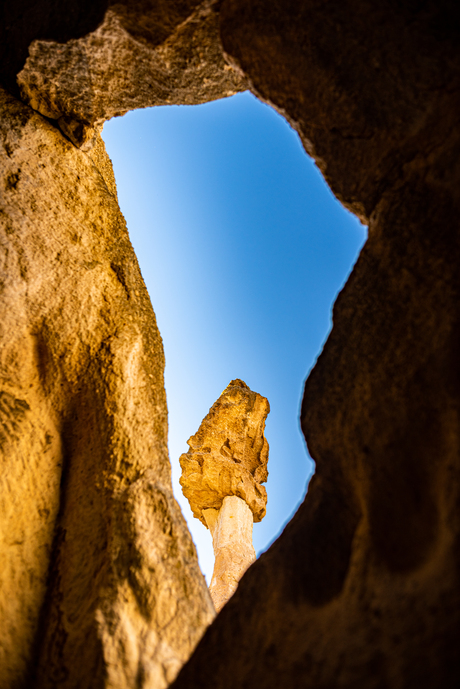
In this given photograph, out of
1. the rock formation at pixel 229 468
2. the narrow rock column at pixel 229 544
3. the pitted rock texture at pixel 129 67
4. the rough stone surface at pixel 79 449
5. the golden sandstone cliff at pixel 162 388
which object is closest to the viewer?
the golden sandstone cliff at pixel 162 388

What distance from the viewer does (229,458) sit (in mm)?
9031

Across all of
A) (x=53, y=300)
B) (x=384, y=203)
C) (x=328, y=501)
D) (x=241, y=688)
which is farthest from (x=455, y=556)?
(x=53, y=300)

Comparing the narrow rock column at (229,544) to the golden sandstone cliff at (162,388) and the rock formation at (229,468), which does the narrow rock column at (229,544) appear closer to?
the rock formation at (229,468)

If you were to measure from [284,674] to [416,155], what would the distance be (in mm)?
1882

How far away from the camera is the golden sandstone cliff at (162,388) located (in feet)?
5.87

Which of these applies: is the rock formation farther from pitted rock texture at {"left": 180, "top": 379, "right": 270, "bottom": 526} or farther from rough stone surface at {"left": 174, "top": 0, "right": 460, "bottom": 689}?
rough stone surface at {"left": 174, "top": 0, "right": 460, "bottom": 689}

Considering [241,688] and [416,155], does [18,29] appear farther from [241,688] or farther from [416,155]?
[241,688]

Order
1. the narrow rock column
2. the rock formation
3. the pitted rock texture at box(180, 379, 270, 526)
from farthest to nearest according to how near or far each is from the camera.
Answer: the pitted rock texture at box(180, 379, 270, 526) < the rock formation < the narrow rock column

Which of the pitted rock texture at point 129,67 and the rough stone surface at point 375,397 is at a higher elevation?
the pitted rock texture at point 129,67

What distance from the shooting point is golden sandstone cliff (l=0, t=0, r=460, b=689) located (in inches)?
70.5

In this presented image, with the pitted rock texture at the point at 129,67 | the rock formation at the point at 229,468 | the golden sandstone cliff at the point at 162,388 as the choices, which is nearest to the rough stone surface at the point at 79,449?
the golden sandstone cliff at the point at 162,388

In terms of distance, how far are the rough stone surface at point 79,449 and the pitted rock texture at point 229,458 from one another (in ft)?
18.6

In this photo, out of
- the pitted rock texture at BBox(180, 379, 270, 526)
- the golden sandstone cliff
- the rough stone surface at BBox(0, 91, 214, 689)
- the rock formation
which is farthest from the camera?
the pitted rock texture at BBox(180, 379, 270, 526)

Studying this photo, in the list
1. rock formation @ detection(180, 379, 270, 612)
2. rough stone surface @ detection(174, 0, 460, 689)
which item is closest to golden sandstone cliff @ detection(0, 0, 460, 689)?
rough stone surface @ detection(174, 0, 460, 689)
